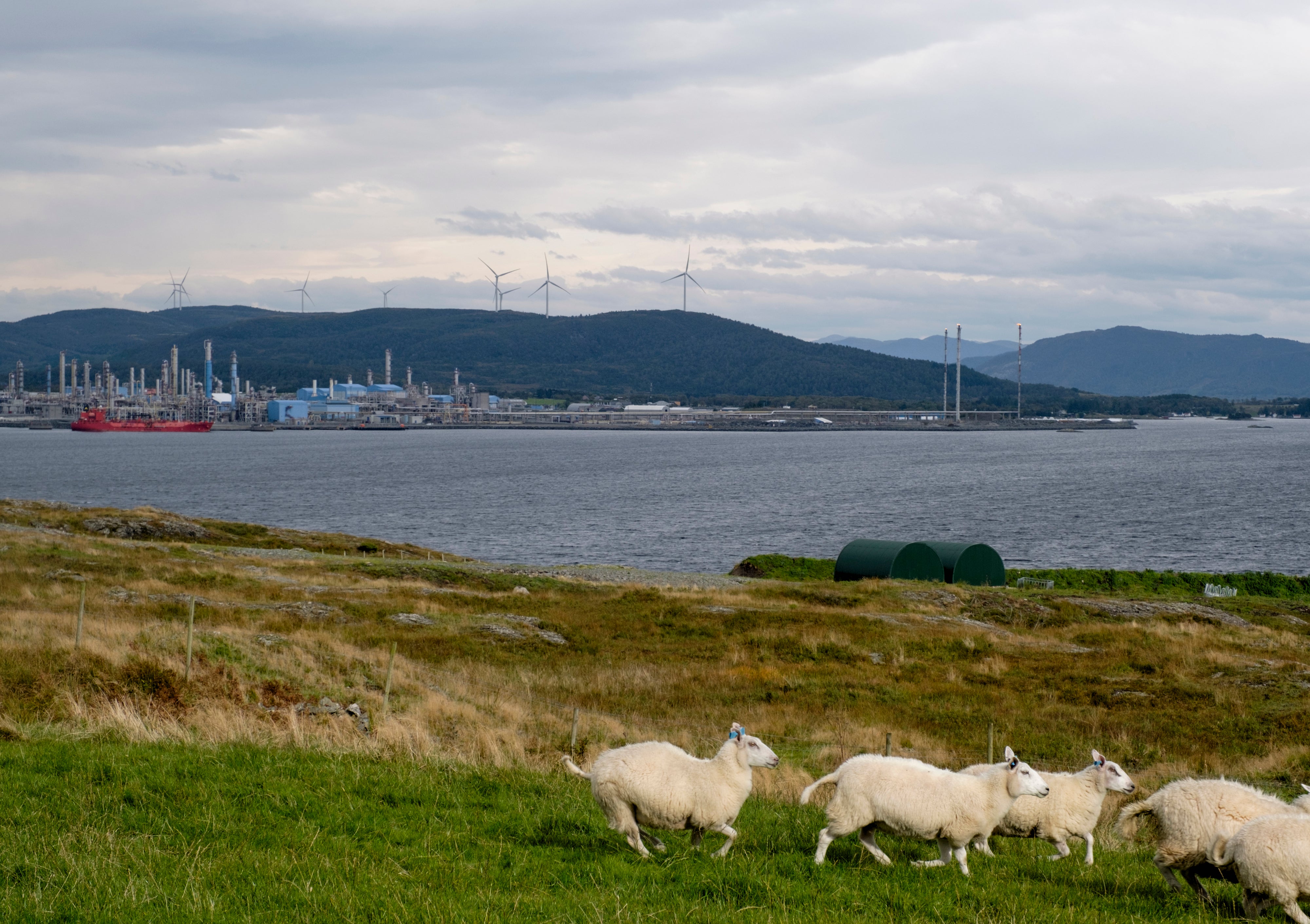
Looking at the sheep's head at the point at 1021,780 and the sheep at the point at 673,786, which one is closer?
the sheep at the point at 673,786

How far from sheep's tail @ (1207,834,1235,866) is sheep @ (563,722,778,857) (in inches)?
154

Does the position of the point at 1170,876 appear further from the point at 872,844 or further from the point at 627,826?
the point at 627,826

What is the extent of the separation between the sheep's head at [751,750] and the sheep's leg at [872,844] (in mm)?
1264

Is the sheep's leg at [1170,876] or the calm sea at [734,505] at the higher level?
the sheep's leg at [1170,876]

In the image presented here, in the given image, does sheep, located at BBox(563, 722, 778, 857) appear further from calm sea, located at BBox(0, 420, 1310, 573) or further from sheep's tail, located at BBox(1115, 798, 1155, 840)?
calm sea, located at BBox(0, 420, 1310, 573)

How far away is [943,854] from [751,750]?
7.82 ft

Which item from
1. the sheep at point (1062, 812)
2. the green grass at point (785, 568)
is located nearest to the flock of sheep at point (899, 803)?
the sheep at point (1062, 812)

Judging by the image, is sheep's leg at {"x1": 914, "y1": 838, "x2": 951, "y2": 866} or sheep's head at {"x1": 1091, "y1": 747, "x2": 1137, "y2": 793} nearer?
sheep's leg at {"x1": 914, "y1": 838, "x2": 951, "y2": 866}

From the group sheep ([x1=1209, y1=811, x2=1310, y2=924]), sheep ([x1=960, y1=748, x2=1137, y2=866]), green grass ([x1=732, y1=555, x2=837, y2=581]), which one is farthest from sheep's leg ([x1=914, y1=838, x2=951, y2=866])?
green grass ([x1=732, y1=555, x2=837, y2=581])

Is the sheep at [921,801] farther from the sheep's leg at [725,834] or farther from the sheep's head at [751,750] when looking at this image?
the sheep's leg at [725,834]

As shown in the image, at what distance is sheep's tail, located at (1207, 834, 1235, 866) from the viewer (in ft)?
30.2

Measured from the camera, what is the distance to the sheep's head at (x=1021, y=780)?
10430 millimetres

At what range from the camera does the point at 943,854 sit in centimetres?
1078

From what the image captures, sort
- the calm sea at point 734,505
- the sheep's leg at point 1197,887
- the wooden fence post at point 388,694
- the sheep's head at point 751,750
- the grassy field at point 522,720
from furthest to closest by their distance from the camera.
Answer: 1. the calm sea at point 734,505
2. the wooden fence post at point 388,694
3. the sheep's head at point 751,750
4. the sheep's leg at point 1197,887
5. the grassy field at point 522,720
